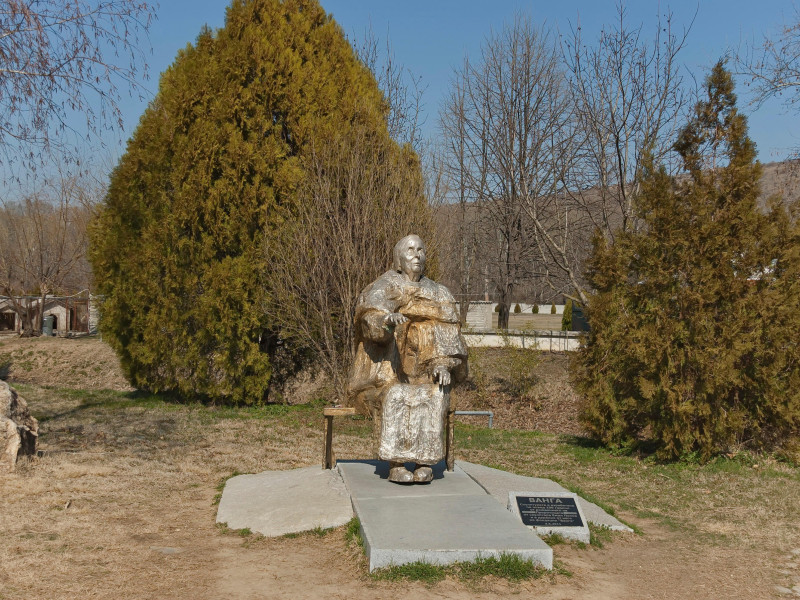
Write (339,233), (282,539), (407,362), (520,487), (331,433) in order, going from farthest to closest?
(339,233), (331,433), (520,487), (407,362), (282,539)

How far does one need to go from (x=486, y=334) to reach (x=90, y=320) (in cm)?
1474

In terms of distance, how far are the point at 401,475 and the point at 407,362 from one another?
100 centimetres

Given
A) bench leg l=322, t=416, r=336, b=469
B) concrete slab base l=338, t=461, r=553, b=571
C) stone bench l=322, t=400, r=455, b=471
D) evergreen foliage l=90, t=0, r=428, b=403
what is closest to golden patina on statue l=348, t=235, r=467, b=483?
stone bench l=322, t=400, r=455, b=471

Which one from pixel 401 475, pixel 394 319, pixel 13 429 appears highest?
pixel 394 319

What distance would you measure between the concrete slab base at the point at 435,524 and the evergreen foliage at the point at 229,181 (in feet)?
18.9

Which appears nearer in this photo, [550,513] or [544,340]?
[550,513]

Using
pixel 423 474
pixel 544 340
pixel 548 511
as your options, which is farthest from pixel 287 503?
pixel 544 340

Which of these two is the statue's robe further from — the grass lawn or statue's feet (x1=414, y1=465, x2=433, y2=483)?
the grass lawn

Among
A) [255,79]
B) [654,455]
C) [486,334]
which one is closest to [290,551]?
[654,455]

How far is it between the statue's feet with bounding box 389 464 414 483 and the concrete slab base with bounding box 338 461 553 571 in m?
0.05

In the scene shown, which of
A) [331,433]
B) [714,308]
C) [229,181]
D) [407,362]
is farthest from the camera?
[229,181]

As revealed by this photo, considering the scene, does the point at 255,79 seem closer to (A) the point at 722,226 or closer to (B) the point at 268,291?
(B) the point at 268,291

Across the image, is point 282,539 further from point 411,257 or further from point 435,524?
point 411,257

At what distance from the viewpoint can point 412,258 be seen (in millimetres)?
6656
